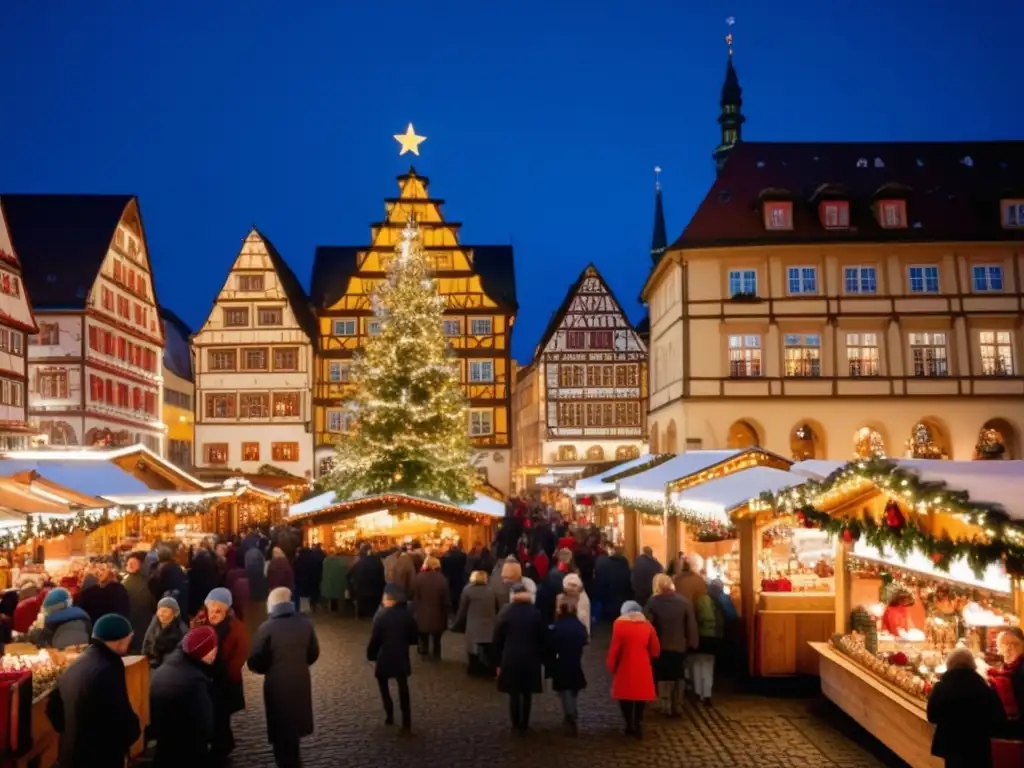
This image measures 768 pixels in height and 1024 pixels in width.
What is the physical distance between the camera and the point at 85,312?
129ft

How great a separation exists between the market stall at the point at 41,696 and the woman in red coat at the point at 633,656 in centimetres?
398

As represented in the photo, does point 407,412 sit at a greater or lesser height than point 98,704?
greater

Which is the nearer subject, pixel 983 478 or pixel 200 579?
pixel 983 478

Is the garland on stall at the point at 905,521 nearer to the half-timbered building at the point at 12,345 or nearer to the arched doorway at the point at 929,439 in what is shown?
the arched doorway at the point at 929,439

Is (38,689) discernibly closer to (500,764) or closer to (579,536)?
(500,764)

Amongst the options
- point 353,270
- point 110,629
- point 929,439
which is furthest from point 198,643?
point 353,270

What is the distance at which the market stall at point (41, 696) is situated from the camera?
7602mm

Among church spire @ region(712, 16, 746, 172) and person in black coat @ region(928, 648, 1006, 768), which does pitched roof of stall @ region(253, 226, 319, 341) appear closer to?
church spire @ region(712, 16, 746, 172)

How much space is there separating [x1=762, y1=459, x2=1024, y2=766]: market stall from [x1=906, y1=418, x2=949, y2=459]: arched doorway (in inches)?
852

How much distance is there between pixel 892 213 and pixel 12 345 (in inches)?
1067

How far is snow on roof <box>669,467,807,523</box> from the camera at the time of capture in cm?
1459

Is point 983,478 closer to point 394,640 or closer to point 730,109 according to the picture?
point 394,640

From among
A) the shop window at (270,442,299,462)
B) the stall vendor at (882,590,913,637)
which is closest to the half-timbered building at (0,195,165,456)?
the shop window at (270,442,299,462)

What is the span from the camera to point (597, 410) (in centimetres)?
5572
